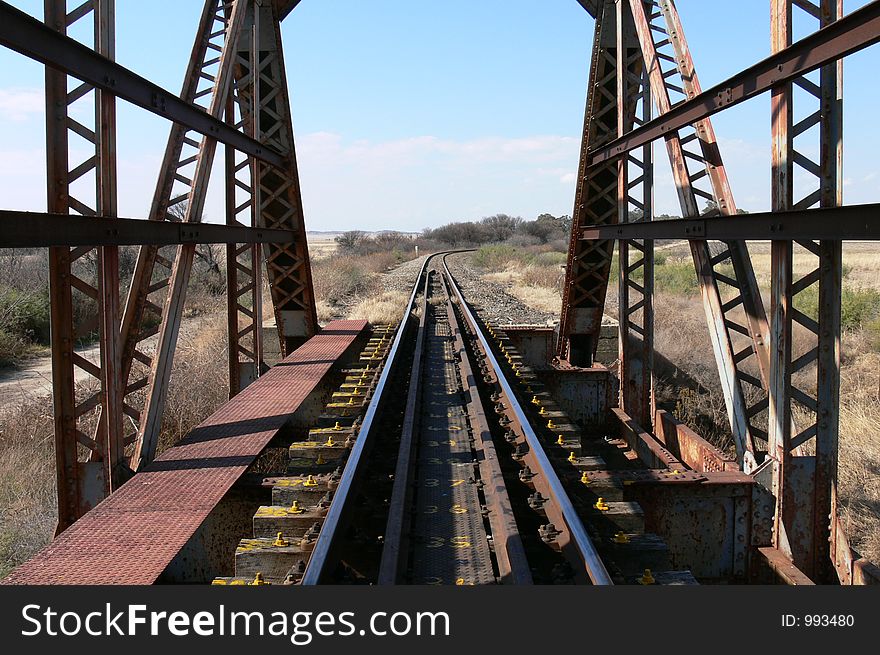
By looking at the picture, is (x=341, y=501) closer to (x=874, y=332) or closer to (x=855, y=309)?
(x=874, y=332)

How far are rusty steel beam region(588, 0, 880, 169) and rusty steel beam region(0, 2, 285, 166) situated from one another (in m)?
4.30

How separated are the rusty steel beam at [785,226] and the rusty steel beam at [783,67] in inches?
32.8

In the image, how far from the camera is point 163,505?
482cm

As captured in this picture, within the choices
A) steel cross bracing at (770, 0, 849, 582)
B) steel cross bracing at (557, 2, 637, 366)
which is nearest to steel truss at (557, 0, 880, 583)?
steel cross bracing at (770, 0, 849, 582)

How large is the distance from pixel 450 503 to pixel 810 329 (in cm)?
265

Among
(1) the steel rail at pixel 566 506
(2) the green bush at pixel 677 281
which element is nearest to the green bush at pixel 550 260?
(2) the green bush at pixel 677 281

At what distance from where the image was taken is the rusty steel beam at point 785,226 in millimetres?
3982

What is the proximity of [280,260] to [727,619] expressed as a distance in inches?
390

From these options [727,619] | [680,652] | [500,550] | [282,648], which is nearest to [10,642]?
[282,648]

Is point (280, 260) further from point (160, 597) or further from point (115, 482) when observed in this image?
point (160, 597)

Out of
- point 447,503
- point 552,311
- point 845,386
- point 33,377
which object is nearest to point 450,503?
point 447,503

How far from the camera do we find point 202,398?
10.7 m

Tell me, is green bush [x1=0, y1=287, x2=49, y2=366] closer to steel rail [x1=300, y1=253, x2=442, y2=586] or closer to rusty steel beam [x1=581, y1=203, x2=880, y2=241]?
steel rail [x1=300, y1=253, x2=442, y2=586]

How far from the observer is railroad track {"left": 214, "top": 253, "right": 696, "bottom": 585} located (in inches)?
143
